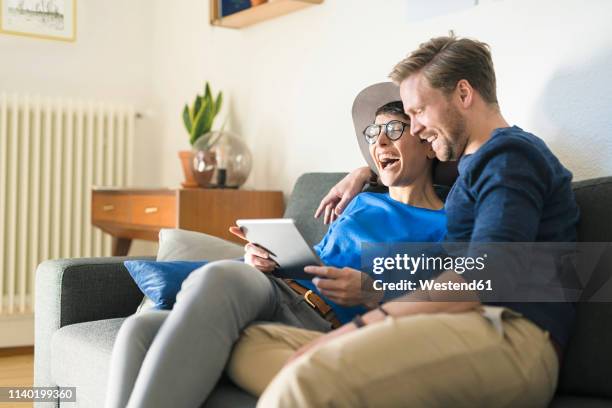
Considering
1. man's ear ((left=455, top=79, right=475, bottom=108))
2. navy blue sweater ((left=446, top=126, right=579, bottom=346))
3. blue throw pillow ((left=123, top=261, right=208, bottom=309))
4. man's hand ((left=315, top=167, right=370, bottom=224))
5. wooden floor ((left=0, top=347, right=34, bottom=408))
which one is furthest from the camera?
wooden floor ((left=0, top=347, right=34, bottom=408))

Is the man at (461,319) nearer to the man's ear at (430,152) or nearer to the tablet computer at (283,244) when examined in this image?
the tablet computer at (283,244)

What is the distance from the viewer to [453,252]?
1.48 m

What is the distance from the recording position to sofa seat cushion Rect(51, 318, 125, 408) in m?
1.79

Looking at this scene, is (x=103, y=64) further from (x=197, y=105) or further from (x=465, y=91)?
(x=465, y=91)

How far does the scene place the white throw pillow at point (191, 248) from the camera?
2.13 m

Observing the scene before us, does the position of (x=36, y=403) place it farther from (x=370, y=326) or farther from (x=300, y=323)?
(x=370, y=326)

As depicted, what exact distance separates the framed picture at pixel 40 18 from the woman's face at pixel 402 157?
2.45 meters

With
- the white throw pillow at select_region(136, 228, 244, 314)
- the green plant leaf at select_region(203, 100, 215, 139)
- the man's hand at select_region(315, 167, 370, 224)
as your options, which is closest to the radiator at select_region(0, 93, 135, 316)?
the green plant leaf at select_region(203, 100, 215, 139)

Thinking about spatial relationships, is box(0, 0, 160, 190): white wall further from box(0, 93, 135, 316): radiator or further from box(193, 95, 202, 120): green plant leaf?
box(193, 95, 202, 120): green plant leaf

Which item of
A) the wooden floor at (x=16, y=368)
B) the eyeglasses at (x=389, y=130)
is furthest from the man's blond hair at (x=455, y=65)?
the wooden floor at (x=16, y=368)

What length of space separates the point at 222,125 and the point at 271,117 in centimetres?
34

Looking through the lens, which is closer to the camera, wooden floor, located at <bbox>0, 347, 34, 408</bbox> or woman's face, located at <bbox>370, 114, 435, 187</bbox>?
woman's face, located at <bbox>370, 114, 435, 187</bbox>

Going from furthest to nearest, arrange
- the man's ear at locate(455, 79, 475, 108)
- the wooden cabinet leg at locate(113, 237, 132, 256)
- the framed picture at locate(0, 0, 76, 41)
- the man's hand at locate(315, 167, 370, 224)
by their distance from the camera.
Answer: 1. the framed picture at locate(0, 0, 76, 41)
2. the wooden cabinet leg at locate(113, 237, 132, 256)
3. the man's hand at locate(315, 167, 370, 224)
4. the man's ear at locate(455, 79, 475, 108)

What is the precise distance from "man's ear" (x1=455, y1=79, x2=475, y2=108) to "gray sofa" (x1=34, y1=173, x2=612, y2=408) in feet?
0.94
